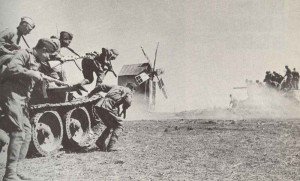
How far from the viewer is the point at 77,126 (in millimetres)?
8641

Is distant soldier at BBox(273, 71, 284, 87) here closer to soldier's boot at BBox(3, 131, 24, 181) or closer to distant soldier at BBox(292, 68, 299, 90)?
distant soldier at BBox(292, 68, 299, 90)

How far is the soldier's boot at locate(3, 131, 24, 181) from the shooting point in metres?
4.99

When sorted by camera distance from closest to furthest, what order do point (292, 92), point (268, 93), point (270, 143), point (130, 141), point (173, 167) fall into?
point (173, 167) < point (270, 143) < point (130, 141) < point (292, 92) < point (268, 93)

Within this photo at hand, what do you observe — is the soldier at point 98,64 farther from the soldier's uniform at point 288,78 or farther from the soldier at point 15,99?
the soldier's uniform at point 288,78

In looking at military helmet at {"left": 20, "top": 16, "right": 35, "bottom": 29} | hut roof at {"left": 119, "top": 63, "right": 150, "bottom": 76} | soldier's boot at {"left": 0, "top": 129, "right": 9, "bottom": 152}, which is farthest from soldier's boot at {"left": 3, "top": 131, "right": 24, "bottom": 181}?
hut roof at {"left": 119, "top": 63, "right": 150, "bottom": 76}

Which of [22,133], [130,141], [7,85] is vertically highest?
[7,85]

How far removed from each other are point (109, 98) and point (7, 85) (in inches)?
129

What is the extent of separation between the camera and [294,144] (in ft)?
29.3

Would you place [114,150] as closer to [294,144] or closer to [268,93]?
[294,144]

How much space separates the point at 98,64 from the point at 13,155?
444 centimetres

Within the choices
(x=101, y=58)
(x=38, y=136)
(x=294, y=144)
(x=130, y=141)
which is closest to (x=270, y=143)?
(x=294, y=144)

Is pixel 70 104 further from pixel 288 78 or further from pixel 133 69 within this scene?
pixel 133 69

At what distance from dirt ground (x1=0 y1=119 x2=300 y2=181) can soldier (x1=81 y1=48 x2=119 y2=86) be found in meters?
1.49

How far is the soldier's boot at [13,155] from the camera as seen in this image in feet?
16.4
